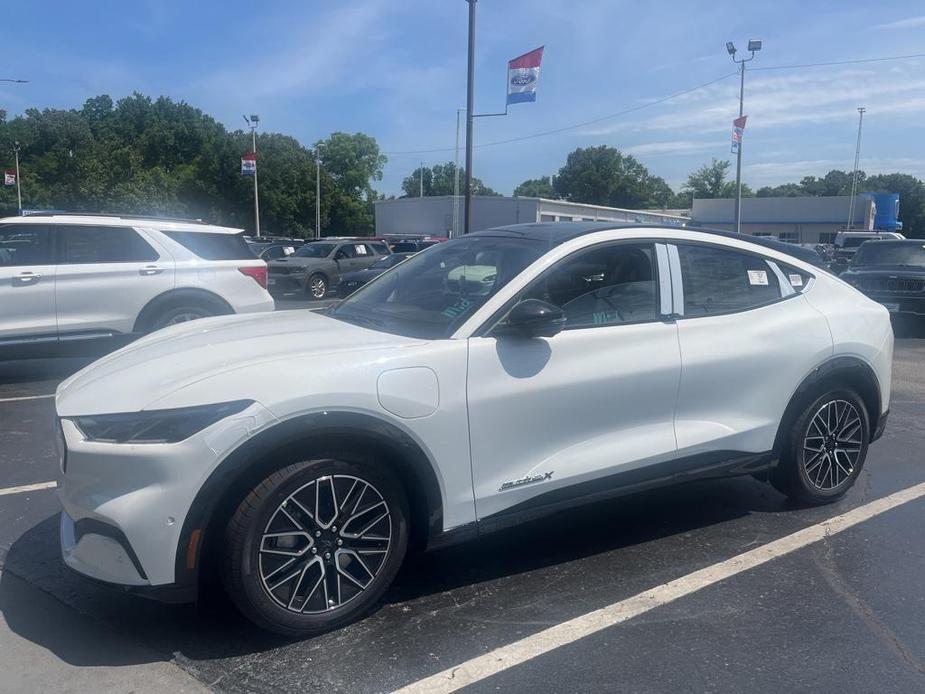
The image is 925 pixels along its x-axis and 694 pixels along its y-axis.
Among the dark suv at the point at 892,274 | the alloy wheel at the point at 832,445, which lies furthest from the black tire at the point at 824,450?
the dark suv at the point at 892,274

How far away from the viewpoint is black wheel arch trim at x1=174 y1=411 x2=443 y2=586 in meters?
3.04

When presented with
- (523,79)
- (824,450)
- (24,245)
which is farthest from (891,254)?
(24,245)

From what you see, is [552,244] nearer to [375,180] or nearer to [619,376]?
[619,376]

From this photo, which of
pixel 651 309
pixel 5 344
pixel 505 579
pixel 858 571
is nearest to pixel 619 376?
pixel 651 309

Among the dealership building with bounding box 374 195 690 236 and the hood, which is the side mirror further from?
the dealership building with bounding box 374 195 690 236

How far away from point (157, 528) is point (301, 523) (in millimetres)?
548

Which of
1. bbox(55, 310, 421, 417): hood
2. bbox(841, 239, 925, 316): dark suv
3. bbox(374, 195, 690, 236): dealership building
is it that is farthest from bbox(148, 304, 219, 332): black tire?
bbox(374, 195, 690, 236): dealership building

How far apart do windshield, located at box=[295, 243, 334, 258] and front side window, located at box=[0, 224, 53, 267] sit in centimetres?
1436

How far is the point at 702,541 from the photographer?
450cm

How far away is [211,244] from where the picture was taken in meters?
9.19

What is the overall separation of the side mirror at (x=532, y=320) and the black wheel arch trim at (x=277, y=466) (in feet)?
2.32

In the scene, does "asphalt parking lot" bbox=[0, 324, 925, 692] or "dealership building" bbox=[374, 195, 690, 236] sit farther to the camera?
"dealership building" bbox=[374, 195, 690, 236]

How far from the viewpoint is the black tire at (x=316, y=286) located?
70.8 ft

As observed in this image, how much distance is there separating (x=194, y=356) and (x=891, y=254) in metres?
14.6
